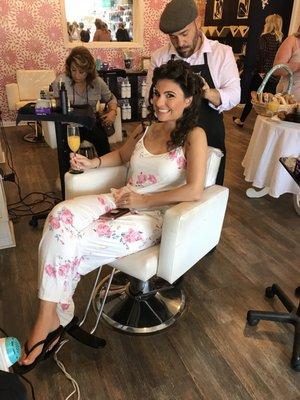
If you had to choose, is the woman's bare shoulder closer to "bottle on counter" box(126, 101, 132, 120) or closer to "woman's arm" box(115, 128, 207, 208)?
"woman's arm" box(115, 128, 207, 208)

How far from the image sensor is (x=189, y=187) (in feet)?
4.41

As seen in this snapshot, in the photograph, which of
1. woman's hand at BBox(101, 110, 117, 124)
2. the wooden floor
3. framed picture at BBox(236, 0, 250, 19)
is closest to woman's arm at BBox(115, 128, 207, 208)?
the wooden floor

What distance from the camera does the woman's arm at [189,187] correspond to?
4.41ft

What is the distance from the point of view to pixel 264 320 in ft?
5.22

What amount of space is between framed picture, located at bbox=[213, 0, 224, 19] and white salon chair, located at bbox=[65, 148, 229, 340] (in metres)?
5.81

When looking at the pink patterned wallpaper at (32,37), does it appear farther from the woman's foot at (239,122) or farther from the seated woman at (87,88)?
the seated woman at (87,88)

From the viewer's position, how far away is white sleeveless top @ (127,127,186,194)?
1.44 metres

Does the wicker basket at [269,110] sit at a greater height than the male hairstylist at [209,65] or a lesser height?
lesser

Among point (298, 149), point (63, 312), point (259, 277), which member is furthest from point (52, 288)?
point (298, 149)

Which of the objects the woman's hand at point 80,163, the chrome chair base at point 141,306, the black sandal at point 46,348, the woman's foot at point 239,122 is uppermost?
the woman's hand at point 80,163

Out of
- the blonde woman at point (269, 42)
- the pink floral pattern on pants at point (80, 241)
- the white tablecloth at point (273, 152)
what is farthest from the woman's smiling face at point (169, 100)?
the blonde woman at point (269, 42)

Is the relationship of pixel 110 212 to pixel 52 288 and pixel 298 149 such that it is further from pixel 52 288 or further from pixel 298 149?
pixel 298 149

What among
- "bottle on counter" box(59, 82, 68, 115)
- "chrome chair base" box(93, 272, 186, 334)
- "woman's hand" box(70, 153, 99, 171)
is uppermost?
"bottle on counter" box(59, 82, 68, 115)

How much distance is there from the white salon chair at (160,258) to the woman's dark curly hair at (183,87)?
198 millimetres
